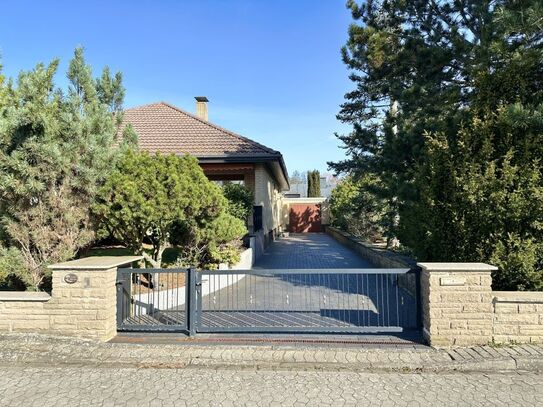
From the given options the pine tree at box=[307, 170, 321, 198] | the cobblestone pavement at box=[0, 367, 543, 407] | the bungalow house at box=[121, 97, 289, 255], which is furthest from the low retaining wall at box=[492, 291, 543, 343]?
the pine tree at box=[307, 170, 321, 198]

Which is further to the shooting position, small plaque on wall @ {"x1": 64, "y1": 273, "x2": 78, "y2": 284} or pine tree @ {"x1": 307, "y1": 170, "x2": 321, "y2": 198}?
pine tree @ {"x1": 307, "y1": 170, "x2": 321, "y2": 198}

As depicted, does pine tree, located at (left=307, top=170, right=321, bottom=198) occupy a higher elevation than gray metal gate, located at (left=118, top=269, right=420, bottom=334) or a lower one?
higher

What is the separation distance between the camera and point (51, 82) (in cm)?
600

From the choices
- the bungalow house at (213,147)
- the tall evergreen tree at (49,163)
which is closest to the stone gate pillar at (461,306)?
the tall evergreen tree at (49,163)

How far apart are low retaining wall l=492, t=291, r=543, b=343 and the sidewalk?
0.16 metres

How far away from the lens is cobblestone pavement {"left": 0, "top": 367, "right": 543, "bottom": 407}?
11.1ft

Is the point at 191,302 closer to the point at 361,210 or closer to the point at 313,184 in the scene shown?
the point at 361,210

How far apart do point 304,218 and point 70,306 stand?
94.6 feet

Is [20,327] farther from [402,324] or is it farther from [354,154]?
[354,154]

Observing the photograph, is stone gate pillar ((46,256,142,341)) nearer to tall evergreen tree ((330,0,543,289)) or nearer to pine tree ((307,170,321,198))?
tall evergreen tree ((330,0,543,289))

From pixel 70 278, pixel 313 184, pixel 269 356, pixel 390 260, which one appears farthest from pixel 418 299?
pixel 313 184

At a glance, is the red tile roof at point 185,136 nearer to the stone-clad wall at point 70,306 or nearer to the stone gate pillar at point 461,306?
the stone-clad wall at point 70,306

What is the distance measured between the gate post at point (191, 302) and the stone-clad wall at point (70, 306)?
1.02 metres

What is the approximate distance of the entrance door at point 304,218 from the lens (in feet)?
108
